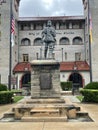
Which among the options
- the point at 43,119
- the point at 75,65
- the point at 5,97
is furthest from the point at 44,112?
the point at 75,65

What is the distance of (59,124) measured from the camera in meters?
11.7

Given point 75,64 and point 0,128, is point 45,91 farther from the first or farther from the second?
point 75,64

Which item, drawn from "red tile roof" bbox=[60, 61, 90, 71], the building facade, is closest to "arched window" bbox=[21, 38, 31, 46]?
the building facade

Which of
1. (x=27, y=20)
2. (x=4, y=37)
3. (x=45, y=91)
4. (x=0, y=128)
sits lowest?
(x=0, y=128)

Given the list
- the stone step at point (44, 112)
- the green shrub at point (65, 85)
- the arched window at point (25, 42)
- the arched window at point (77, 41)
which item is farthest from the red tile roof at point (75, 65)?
the stone step at point (44, 112)

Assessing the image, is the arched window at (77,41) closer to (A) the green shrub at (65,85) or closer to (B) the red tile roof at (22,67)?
(B) the red tile roof at (22,67)

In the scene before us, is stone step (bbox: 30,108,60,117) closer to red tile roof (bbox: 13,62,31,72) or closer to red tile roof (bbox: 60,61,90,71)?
red tile roof (bbox: 60,61,90,71)

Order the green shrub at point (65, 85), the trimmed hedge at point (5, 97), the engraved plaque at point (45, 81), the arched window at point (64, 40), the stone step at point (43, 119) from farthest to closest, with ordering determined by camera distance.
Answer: the arched window at point (64, 40) < the green shrub at point (65, 85) < the trimmed hedge at point (5, 97) < the engraved plaque at point (45, 81) < the stone step at point (43, 119)

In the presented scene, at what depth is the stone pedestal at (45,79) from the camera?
18.1 metres

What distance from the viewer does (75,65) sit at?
53062mm

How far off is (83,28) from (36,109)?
43.9 m

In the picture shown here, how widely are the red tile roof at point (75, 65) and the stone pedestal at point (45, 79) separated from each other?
33.2 m

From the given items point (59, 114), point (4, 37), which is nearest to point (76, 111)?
point (59, 114)

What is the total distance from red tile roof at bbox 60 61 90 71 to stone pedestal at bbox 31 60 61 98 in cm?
3317
